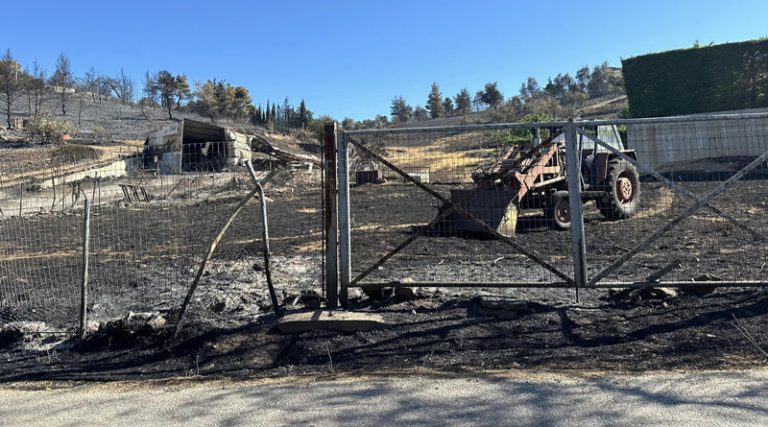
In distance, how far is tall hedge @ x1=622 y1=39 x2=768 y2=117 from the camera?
30062 mm

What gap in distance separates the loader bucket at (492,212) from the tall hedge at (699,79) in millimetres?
24977

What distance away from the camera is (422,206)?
1941 cm

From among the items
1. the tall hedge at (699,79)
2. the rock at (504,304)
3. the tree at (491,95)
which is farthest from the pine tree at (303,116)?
the rock at (504,304)

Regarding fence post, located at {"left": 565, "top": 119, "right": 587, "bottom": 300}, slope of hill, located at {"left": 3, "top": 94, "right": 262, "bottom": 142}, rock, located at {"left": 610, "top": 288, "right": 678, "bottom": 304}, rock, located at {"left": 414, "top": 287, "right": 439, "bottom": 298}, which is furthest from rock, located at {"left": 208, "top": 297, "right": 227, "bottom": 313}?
slope of hill, located at {"left": 3, "top": 94, "right": 262, "bottom": 142}

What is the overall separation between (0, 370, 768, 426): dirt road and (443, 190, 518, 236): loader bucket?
7066mm

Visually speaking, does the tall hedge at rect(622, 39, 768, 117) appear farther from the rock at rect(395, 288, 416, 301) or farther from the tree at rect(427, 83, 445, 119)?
the tree at rect(427, 83, 445, 119)

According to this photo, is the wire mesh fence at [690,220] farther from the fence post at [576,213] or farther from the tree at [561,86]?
the tree at [561,86]

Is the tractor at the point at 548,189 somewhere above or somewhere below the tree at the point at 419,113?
below

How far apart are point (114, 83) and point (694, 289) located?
314 feet

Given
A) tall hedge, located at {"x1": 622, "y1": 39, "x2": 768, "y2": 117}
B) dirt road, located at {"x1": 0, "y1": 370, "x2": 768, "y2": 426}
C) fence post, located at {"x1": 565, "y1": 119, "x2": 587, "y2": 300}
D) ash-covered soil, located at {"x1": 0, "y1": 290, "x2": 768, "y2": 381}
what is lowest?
dirt road, located at {"x1": 0, "y1": 370, "x2": 768, "y2": 426}

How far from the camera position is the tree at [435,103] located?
85.6m

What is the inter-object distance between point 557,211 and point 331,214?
25.6 feet

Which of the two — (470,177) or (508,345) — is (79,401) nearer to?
(508,345)

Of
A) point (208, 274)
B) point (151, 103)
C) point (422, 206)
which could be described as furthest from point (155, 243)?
point (151, 103)
